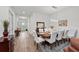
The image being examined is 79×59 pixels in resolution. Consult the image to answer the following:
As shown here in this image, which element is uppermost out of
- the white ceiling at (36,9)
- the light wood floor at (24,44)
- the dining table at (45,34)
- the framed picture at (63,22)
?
the white ceiling at (36,9)

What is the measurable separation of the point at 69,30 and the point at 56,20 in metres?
0.36

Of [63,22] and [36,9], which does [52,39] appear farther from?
[36,9]

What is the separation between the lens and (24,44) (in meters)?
2.44

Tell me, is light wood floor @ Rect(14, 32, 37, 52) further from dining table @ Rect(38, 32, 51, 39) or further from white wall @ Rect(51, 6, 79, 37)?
white wall @ Rect(51, 6, 79, 37)

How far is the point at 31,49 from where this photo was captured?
247cm

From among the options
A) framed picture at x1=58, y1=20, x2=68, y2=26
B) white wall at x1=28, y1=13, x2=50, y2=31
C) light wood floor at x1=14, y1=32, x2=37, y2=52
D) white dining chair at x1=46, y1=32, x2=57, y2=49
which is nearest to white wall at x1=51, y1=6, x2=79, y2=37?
framed picture at x1=58, y1=20, x2=68, y2=26

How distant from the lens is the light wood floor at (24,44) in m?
2.44

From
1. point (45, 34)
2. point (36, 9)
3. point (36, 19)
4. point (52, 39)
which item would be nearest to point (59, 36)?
point (52, 39)

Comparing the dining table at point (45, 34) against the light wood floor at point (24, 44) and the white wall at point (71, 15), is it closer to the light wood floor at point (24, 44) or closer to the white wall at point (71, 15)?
the light wood floor at point (24, 44)

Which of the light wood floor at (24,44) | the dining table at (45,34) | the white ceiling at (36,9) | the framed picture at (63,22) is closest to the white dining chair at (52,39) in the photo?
the dining table at (45,34)

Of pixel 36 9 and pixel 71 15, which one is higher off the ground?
pixel 36 9
